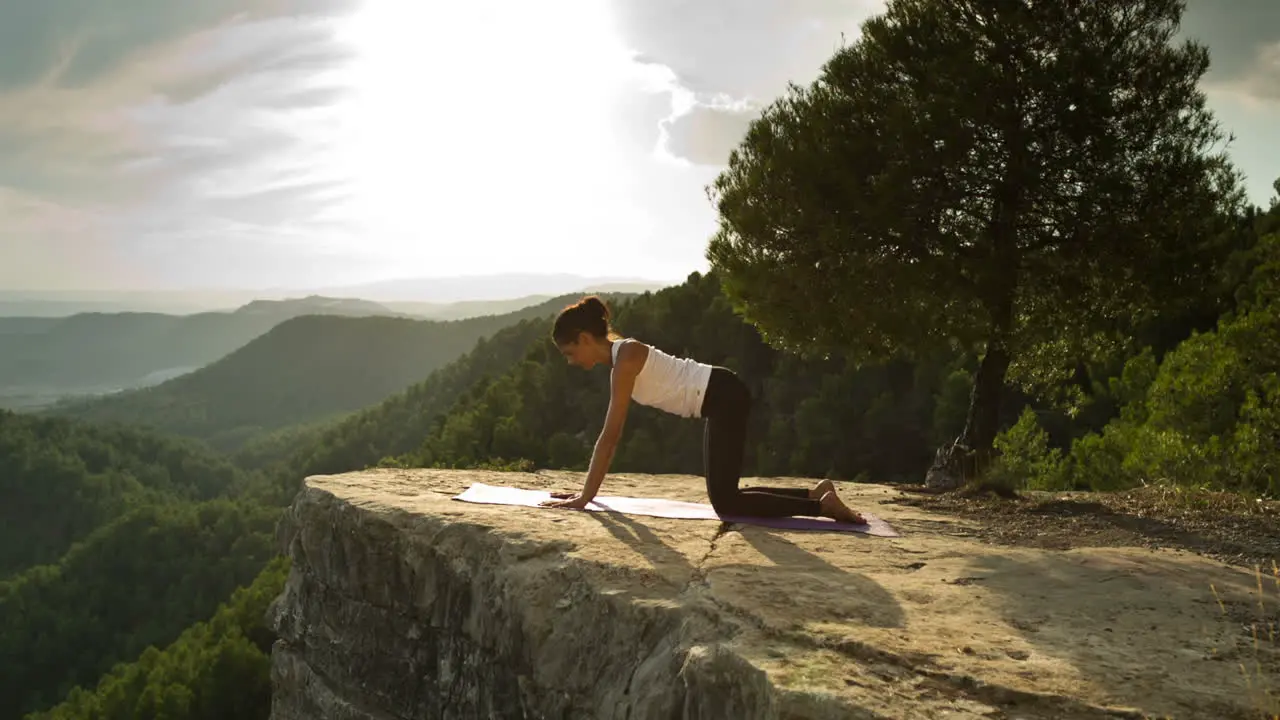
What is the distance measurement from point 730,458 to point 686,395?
22.5 inches

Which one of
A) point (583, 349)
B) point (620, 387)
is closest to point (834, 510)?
point (620, 387)

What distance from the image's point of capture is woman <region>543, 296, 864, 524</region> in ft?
21.1

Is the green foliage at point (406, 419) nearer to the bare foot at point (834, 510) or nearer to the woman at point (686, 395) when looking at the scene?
the woman at point (686, 395)

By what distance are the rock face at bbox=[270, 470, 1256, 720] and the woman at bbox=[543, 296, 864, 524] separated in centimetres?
28

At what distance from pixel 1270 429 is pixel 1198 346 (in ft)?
19.5

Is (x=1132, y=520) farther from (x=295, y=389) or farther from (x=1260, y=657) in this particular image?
(x=295, y=389)

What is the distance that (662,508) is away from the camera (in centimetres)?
734

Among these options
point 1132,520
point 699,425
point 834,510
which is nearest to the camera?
point 834,510

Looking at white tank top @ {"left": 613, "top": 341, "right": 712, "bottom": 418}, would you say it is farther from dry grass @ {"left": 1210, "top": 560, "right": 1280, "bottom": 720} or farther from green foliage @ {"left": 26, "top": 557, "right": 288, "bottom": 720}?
green foliage @ {"left": 26, "top": 557, "right": 288, "bottom": 720}

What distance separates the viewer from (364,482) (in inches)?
345

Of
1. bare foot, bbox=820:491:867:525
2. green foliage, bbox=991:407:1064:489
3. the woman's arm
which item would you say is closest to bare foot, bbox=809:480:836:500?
bare foot, bbox=820:491:867:525

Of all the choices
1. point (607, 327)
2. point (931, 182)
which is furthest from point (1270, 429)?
point (607, 327)

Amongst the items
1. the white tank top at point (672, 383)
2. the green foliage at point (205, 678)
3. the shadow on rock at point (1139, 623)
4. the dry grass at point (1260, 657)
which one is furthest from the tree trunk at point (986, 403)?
the green foliage at point (205, 678)

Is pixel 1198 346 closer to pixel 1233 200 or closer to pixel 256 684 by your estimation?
pixel 1233 200
